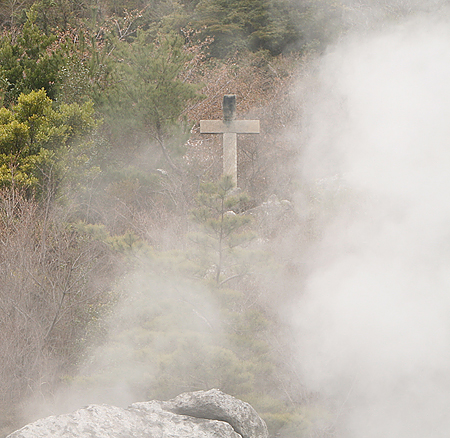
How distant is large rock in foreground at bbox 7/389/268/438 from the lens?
3.32 metres

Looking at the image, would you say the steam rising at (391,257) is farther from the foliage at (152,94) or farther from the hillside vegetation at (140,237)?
the foliage at (152,94)

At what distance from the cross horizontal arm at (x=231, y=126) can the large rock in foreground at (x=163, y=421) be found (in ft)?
26.2

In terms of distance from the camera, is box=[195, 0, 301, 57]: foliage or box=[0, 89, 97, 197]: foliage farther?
box=[195, 0, 301, 57]: foliage

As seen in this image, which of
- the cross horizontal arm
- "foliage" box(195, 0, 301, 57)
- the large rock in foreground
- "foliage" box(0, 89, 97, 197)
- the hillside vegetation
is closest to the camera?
the large rock in foreground

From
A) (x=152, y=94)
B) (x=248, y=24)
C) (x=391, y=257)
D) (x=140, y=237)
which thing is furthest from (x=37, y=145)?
(x=248, y=24)

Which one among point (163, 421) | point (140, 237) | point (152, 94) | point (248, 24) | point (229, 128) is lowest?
point (140, 237)

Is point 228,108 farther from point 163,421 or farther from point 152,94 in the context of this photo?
point 163,421

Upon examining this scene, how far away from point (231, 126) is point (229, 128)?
57 mm

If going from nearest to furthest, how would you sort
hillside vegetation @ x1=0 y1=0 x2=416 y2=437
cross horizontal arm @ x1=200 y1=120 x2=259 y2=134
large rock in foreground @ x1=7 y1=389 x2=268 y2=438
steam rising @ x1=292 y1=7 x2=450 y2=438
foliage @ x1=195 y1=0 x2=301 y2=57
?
large rock in foreground @ x1=7 y1=389 x2=268 y2=438 < steam rising @ x1=292 y1=7 x2=450 y2=438 < hillside vegetation @ x1=0 y1=0 x2=416 y2=437 < cross horizontal arm @ x1=200 y1=120 x2=259 y2=134 < foliage @ x1=195 y1=0 x2=301 y2=57

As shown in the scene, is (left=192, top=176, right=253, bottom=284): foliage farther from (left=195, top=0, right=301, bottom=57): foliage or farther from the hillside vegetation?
(left=195, top=0, right=301, bottom=57): foliage

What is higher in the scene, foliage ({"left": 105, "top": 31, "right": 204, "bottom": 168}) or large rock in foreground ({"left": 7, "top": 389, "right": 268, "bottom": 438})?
foliage ({"left": 105, "top": 31, "right": 204, "bottom": 168})

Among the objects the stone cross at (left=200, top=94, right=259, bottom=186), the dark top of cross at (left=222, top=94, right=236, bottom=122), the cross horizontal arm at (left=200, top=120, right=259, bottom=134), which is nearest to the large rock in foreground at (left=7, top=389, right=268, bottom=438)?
the stone cross at (left=200, top=94, right=259, bottom=186)

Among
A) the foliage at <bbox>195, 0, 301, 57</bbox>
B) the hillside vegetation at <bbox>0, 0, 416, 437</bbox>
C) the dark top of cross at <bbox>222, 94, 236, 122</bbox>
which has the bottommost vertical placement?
the hillside vegetation at <bbox>0, 0, 416, 437</bbox>

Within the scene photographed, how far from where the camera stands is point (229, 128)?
11430mm
